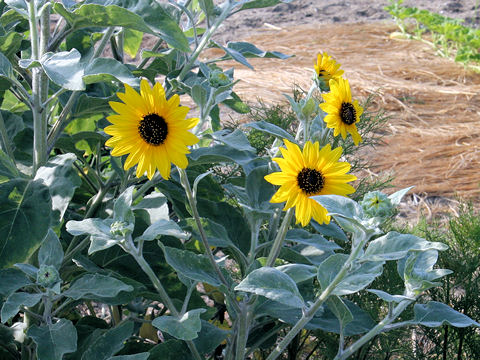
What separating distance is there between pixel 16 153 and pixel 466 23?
14.2 ft

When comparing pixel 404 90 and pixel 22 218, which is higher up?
pixel 22 218

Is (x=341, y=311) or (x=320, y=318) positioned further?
(x=320, y=318)

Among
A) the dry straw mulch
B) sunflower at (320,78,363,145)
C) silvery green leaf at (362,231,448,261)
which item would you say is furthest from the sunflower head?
the dry straw mulch

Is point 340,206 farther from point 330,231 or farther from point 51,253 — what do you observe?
point 51,253

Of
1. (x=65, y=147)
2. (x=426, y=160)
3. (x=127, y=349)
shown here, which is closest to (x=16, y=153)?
(x=65, y=147)

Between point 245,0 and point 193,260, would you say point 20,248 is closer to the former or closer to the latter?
point 193,260

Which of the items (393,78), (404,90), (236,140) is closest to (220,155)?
(236,140)

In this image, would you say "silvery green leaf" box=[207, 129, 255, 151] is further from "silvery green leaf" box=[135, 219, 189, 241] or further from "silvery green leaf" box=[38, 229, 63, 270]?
"silvery green leaf" box=[38, 229, 63, 270]

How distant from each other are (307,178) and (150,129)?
0.19 metres

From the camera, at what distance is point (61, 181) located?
2.73ft

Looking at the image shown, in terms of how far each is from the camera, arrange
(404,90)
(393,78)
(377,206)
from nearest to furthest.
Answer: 1. (377,206)
2. (404,90)
3. (393,78)

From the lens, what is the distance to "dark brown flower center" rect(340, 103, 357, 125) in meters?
0.76

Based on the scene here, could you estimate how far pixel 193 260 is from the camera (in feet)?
2.59

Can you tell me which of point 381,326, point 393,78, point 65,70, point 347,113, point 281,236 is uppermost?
point 65,70
